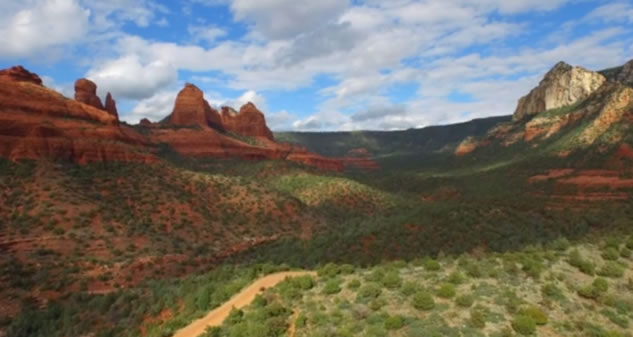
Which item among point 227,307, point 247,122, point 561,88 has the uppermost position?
point 561,88

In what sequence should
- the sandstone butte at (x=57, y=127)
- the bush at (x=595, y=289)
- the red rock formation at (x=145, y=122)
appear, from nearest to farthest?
the bush at (x=595, y=289), the sandstone butte at (x=57, y=127), the red rock formation at (x=145, y=122)

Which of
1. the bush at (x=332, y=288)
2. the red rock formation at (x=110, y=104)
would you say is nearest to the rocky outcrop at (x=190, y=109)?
the red rock formation at (x=110, y=104)

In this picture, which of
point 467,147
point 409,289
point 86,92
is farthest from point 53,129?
point 467,147

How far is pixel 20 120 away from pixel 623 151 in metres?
115

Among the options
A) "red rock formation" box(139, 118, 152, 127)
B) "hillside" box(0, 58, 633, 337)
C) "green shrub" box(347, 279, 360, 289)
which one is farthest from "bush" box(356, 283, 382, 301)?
"red rock formation" box(139, 118, 152, 127)

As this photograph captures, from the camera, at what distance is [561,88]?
150000 millimetres

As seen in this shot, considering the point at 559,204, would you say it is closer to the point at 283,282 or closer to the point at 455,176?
the point at 455,176

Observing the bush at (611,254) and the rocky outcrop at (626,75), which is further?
the rocky outcrop at (626,75)

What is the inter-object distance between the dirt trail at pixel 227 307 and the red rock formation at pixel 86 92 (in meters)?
83.6

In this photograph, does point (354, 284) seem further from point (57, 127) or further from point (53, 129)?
point (57, 127)

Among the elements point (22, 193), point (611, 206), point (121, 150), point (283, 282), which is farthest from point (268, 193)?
point (611, 206)

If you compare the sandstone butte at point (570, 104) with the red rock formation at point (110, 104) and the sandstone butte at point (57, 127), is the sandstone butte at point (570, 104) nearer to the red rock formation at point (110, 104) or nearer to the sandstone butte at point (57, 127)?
the sandstone butte at point (57, 127)

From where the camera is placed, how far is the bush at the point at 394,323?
15125 millimetres

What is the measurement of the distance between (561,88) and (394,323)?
543ft
